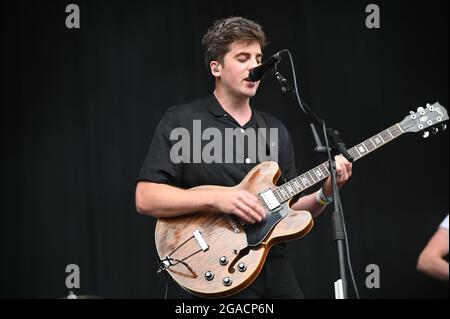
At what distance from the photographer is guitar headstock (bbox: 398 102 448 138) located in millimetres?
3178

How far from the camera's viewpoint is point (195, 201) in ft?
9.51

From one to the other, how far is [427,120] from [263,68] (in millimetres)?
906

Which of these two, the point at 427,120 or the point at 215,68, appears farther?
the point at 215,68

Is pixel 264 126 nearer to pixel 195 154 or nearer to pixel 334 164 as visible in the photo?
pixel 195 154

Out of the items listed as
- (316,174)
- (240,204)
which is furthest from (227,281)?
(316,174)

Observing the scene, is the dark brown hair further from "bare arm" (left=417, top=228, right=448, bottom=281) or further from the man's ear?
"bare arm" (left=417, top=228, right=448, bottom=281)

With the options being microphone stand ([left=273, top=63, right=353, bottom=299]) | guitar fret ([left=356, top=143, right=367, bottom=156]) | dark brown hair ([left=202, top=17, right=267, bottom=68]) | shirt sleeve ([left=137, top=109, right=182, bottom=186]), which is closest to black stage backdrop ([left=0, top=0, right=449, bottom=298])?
dark brown hair ([left=202, top=17, right=267, bottom=68])

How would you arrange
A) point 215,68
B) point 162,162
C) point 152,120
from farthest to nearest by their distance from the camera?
point 152,120 < point 215,68 < point 162,162

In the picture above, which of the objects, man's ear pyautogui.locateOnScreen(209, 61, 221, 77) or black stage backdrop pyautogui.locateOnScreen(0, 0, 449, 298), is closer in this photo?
man's ear pyautogui.locateOnScreen(209, 61, 221, 77)

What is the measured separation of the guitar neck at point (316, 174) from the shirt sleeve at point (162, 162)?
18.3 inches

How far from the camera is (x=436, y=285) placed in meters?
4.55

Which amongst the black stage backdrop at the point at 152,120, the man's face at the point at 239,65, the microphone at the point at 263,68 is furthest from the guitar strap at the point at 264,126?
the black stage backdrop at the point at 152,120
